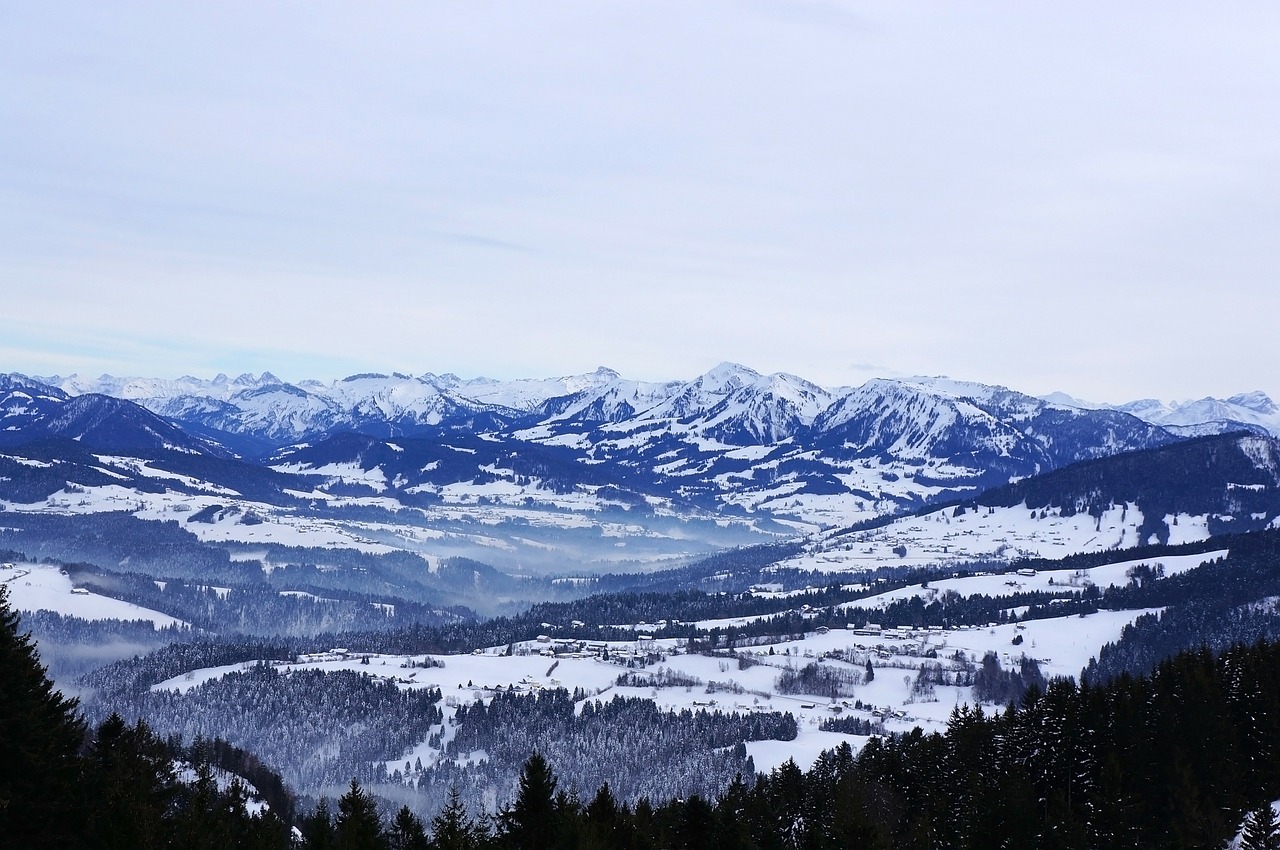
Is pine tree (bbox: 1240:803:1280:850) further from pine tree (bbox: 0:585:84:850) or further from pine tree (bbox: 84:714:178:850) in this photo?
pine tree (bbox: 0:585:84:850)

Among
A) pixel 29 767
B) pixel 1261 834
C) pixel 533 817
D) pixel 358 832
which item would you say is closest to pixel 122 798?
pixel 29 767

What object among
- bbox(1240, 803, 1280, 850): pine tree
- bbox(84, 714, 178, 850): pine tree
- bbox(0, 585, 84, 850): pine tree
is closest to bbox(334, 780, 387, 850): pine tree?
bbox(84, 714, 178, 850): pine tree

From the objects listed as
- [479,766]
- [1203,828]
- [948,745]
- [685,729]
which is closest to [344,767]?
[479,766]

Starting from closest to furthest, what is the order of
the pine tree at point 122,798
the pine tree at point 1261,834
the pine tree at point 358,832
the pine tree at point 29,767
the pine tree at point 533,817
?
the pine tree at point 29,767 → the pine tree at point 122,798 → the pine tree at point 358,832 → the pine tree at point 533,817 → the pine tree at point 1261,834

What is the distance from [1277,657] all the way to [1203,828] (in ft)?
99.5

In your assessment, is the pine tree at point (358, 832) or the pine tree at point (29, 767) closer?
the pine tree at point (29, 767)

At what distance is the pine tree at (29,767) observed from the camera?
40406 millimetres

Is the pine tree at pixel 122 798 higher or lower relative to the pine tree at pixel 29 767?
lower

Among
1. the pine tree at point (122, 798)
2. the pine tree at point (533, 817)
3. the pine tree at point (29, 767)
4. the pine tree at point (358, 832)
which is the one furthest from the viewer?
the pine tree at point (533, 817)

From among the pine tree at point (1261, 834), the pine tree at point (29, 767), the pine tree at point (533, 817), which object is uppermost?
the pine tree at point (29, 767)

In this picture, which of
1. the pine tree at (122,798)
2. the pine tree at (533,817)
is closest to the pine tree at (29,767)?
the pine tree at (122,798)

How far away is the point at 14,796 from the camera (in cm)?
4006

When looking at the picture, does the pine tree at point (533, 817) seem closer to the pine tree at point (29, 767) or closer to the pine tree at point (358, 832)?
the pine tree at point (358, 832)

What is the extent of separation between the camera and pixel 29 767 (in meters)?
41.2
